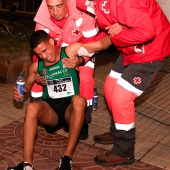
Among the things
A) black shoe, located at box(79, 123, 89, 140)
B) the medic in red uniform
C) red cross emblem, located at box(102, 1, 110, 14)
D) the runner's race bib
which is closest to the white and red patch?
the medic in red uniform

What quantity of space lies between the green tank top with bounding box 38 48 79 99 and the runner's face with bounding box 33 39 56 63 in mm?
120

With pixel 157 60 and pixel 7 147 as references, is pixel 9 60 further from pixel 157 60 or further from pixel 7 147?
pixel 157 60

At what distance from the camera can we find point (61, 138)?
4453mm

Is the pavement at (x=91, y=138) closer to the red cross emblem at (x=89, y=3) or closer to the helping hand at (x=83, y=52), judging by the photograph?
the helping hand at (x=83, y=52)

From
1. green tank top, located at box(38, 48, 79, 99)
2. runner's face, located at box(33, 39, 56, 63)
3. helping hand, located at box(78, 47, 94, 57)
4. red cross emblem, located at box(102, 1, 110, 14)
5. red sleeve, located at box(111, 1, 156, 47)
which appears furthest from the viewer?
green tank top, located at box(38, 48, 79, 99)

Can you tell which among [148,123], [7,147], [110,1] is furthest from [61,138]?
[110,1]

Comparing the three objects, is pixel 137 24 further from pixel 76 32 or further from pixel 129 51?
pixel 76 32

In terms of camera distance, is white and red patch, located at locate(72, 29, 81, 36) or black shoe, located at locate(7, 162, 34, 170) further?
white and red patch, located at locate(72, 29, 81, 36)

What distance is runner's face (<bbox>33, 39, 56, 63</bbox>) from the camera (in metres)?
3.71

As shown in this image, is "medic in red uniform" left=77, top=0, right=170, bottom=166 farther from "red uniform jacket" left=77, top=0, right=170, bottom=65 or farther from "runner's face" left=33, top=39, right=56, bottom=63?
"runner's face" left=33, top=39, right=56, bottom=63

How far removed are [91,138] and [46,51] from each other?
1.31m

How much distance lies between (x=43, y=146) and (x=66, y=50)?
3.71ft

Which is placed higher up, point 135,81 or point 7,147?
point 135,81

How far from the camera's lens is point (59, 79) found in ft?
13.0
